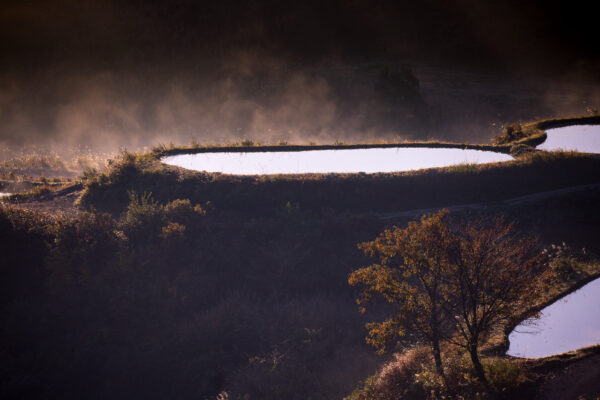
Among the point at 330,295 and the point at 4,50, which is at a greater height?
the point at 4,50

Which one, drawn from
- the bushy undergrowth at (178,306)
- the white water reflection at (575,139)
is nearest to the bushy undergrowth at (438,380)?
the bushy undergrowth at (178,306)

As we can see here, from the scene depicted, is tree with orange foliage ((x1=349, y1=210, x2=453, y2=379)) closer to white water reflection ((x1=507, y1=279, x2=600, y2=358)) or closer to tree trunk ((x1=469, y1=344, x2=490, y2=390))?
tree trunk ((x1=469, y1=344, x2=490, y2=390))

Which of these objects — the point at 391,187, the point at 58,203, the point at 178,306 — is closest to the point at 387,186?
the point at 391,187

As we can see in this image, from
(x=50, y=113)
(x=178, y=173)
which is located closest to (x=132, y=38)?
(x=50, y=113)

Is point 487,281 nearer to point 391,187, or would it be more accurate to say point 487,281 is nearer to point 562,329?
point 562,329

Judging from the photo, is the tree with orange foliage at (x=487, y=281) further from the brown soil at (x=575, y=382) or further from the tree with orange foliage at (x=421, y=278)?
the brown soil at (x=575, y=382)

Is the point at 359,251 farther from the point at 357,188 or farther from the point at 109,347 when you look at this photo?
the point at 109,347
